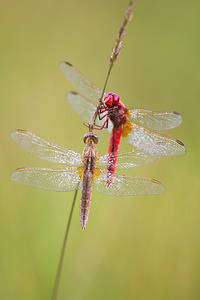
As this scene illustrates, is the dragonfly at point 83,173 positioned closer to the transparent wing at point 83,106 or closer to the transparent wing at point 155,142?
the transparent wing at point 155,142

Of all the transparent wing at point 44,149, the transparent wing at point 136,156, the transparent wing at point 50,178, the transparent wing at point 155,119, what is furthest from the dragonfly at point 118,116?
the transparent wing at point 50,178

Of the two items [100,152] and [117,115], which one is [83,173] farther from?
[100,152]

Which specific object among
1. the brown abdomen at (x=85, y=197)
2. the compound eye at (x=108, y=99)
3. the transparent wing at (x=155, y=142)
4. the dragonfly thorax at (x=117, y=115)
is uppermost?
the compound eye at (x=108, y=99)

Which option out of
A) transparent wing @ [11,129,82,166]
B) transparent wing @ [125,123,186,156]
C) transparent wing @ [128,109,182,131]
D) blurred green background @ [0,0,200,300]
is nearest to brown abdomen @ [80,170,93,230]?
transparent wing @ [11,129,82,166]

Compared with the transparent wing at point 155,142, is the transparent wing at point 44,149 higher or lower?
lower

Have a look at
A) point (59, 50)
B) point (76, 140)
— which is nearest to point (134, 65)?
point (59, 50)

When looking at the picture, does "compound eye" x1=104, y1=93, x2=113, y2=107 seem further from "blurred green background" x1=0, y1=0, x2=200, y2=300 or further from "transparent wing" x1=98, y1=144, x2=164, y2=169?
"blurred green background" x1=0, y1=0, x2=200, y2=300

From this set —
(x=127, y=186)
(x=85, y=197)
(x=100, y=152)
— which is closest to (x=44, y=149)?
(x=85, y=197)
